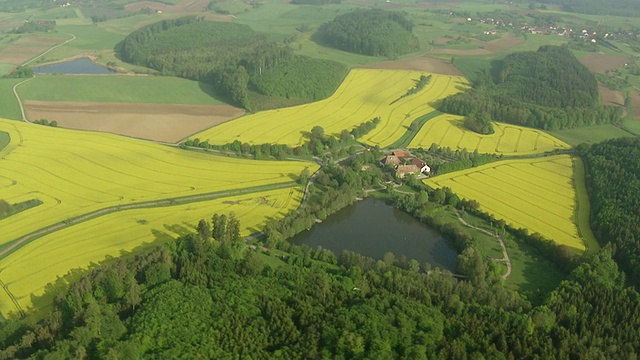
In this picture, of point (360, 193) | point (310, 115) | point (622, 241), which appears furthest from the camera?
point (310, 115)

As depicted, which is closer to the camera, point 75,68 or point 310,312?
point 310,312

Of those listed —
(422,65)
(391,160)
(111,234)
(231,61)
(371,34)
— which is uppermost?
(371,34)

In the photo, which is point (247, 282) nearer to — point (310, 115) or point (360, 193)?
point (360, 193)

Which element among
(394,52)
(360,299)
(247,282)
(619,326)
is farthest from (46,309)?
(394,52)

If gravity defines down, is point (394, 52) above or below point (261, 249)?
above

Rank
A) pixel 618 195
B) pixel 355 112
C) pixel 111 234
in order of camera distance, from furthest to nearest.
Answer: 1. pixel 355 112
2. pixel 618 195
3. pixel 111 234

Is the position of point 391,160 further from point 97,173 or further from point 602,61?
point 602,61

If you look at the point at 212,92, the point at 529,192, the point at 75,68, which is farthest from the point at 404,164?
the point at 75,68

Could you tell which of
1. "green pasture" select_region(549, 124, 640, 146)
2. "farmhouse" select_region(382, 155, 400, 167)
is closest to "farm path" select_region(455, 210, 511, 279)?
"farmhouse" select_region(382, 155, 400, 167)
